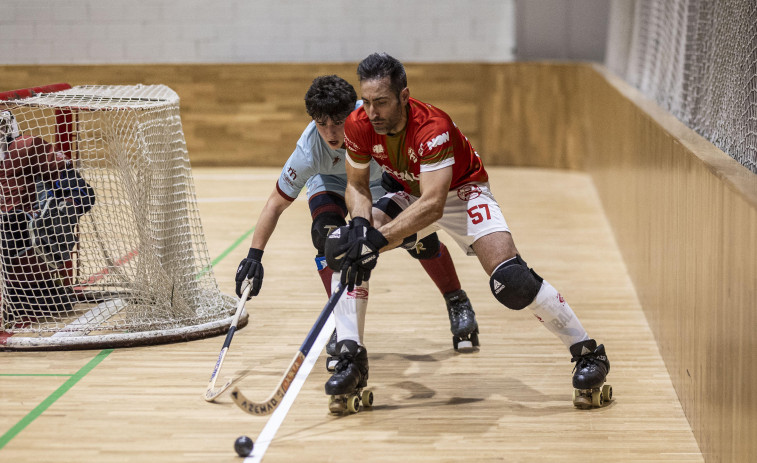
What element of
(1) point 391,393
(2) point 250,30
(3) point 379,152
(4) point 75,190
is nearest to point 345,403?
(1) point 391,393

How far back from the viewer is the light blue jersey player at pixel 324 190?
420cm

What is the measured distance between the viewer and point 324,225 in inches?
178

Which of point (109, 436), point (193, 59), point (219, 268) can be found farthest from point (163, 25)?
point (109, 436)

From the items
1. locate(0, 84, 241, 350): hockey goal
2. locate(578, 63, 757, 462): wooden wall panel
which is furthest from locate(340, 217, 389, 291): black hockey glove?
locate(0, 84, 241, 350): hockey goal

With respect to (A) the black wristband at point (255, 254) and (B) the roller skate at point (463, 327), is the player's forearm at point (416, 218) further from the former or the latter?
(B) the roller skate at point (463, 327)

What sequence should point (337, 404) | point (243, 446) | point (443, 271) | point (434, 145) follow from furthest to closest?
point (443, 271), point (337, 404), point (434, 145), point (243, 446)

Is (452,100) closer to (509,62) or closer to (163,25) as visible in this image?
(509,62)

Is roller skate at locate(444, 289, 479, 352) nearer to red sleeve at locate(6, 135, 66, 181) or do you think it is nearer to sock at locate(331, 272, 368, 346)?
sock at locate(331, 272, 368, 346)

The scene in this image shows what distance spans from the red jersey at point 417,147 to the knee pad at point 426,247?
64 centimetres

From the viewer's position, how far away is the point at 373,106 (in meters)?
3.73

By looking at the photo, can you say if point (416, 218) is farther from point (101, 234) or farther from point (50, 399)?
point (101, 234)

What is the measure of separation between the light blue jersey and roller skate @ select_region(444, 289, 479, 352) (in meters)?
0.74

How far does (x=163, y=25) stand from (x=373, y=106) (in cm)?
913

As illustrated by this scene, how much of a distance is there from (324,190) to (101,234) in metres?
1.40
